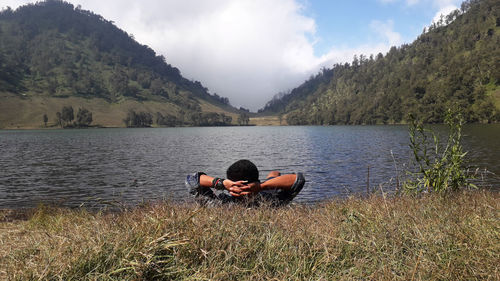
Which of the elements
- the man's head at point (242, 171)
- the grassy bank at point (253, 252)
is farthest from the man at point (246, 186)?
the grassy bank at point (253, 252)

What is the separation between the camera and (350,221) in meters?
5.65

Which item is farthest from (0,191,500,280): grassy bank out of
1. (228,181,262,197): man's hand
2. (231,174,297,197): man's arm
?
(231,174,297,197): man's arm

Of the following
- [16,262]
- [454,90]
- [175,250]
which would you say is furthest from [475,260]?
[454,90]

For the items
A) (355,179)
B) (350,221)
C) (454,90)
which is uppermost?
(454,90)

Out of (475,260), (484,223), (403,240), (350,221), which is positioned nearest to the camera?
(475,260)

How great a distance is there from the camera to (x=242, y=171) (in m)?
7.61

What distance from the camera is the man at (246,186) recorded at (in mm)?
7637

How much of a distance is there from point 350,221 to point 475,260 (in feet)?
6.97

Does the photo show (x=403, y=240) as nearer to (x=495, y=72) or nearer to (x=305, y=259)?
(x=305, y=259)

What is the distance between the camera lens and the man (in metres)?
7.64

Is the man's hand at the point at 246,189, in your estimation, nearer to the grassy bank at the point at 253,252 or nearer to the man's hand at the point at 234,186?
the man's hand at the point at 234,186

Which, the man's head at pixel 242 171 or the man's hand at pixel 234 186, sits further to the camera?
the man's hand at pixel 234 186

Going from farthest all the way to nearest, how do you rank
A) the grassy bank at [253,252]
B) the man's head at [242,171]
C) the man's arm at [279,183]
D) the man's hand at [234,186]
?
the man's arm at [279,183], the man's hand at [234,186], the man's head at [242,171], the grassy bank at [253,252]

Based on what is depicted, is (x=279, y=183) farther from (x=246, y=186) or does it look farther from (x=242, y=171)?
(x=242, y=171)
